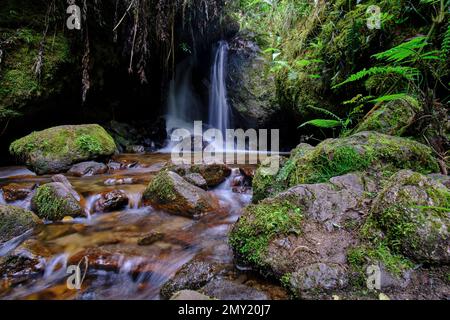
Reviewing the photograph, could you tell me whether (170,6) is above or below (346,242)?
above

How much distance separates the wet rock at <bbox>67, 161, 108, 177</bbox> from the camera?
4.82 metres

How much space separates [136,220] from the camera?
10.4 ft

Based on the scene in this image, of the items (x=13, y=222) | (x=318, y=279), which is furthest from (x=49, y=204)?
(x=318, y=279)

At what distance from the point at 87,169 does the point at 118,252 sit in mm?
3064

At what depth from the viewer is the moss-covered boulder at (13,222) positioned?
258 centimetres

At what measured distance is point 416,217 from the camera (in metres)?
1.49

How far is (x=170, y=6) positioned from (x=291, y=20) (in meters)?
2.87

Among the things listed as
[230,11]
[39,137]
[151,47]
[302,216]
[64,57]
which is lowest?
[302,216]

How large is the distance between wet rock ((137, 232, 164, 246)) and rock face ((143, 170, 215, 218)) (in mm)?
577

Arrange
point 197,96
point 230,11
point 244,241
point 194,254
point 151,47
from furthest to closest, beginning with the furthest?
point 197,96 < point 230,11 < point 151,47 < point 194,254 < point 244,241

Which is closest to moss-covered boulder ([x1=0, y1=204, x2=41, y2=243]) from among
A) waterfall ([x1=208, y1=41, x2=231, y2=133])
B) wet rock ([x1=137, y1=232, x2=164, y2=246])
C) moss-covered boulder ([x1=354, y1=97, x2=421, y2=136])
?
wet rock ([x1=137, y1=232, x2=164, y2=246])

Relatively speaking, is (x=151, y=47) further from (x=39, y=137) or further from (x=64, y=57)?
(x=39, y=137)

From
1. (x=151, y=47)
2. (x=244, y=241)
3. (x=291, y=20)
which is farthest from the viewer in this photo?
(x=151, y=47)
